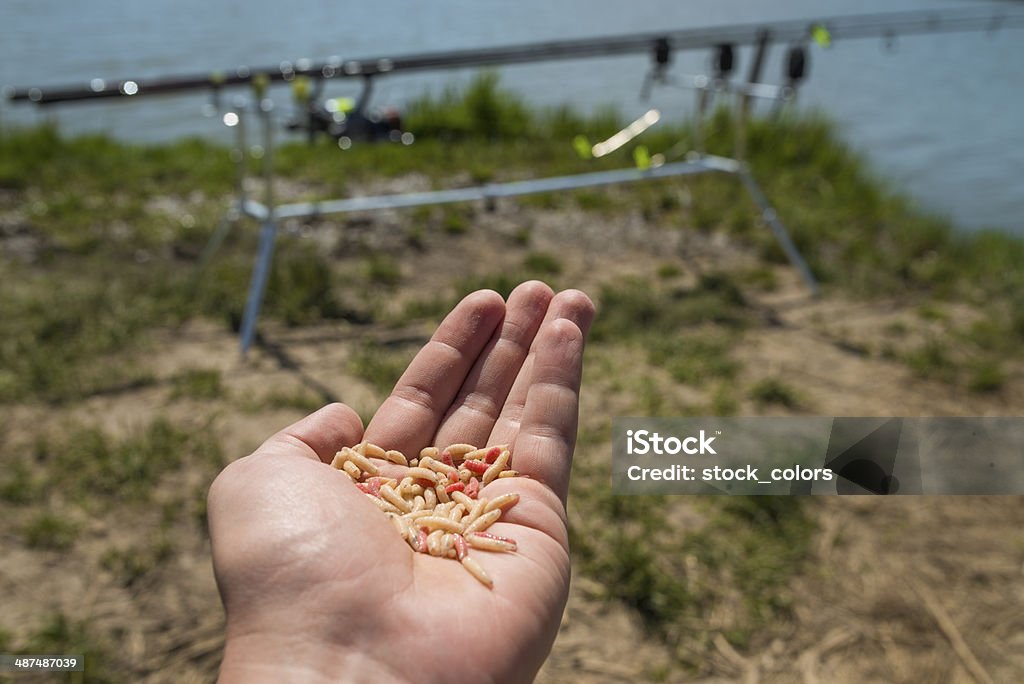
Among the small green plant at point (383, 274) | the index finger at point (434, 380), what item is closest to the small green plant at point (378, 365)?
the small green plant at point (383, 274)

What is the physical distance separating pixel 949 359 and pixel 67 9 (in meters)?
11.8

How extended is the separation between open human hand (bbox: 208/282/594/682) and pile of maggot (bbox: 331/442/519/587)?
29 millimetres

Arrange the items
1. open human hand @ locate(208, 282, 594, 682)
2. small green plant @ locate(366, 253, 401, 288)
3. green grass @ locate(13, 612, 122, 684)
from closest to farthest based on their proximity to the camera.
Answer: open human hand @ locate(208, 282, 594, 682)
green grass @ locate(13, 612, 122, 684)
small green plant @ locate(366, 253, 401, 288)

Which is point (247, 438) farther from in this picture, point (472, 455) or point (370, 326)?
point (472, 455)

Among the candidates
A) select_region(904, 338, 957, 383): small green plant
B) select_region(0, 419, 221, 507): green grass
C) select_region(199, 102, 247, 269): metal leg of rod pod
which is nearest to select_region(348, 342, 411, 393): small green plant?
select_region(0, 419, 221, 507): green grass

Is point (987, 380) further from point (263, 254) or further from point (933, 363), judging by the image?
point (263, 254)

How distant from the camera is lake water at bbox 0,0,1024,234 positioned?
848 centimetres

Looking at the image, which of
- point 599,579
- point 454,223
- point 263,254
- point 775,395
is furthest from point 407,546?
point 454,223

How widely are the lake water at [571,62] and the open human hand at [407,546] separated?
5253mm

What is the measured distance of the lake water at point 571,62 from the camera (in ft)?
27.8

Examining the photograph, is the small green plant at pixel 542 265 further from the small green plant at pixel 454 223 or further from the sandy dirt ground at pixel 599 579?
the sandy dirt ground at pixel 599 579

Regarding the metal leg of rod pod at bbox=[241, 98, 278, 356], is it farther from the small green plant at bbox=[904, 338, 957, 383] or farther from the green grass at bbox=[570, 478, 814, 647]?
the small green plant at bbox=[904, 338, 957, 383]

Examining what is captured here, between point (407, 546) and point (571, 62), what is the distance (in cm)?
938

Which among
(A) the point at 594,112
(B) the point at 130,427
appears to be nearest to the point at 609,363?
(B) the point at 130,427
